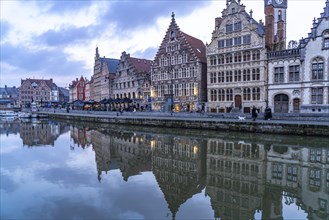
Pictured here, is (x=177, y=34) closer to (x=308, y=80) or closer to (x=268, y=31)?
(x=268, y=31)

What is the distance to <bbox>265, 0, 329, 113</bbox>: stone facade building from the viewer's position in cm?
3244

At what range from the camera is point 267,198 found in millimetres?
8922

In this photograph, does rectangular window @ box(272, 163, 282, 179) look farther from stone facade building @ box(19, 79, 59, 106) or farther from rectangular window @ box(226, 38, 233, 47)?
stone facade building @ box(19, 79, 59, 106)

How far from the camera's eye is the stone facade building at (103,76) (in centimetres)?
6806

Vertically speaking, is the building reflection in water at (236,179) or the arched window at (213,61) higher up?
the arched window at (213,61)

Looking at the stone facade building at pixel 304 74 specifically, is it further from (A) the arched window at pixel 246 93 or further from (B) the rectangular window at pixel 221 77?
(B) the rectangular window at pixel 221 77

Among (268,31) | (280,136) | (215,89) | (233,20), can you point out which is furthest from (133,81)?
(280,136)

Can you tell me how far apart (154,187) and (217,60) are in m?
34.0

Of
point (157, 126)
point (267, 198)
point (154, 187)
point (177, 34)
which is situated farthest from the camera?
point (177, 34)

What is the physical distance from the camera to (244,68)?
38812mm

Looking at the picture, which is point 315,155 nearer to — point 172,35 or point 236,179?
point 236,179

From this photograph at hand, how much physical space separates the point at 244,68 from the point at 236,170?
94.3ft

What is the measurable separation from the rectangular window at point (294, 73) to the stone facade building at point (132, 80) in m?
26.9

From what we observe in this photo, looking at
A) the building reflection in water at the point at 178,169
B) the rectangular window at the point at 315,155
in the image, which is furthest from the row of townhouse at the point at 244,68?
the building reflection in water at the point at 178,169
